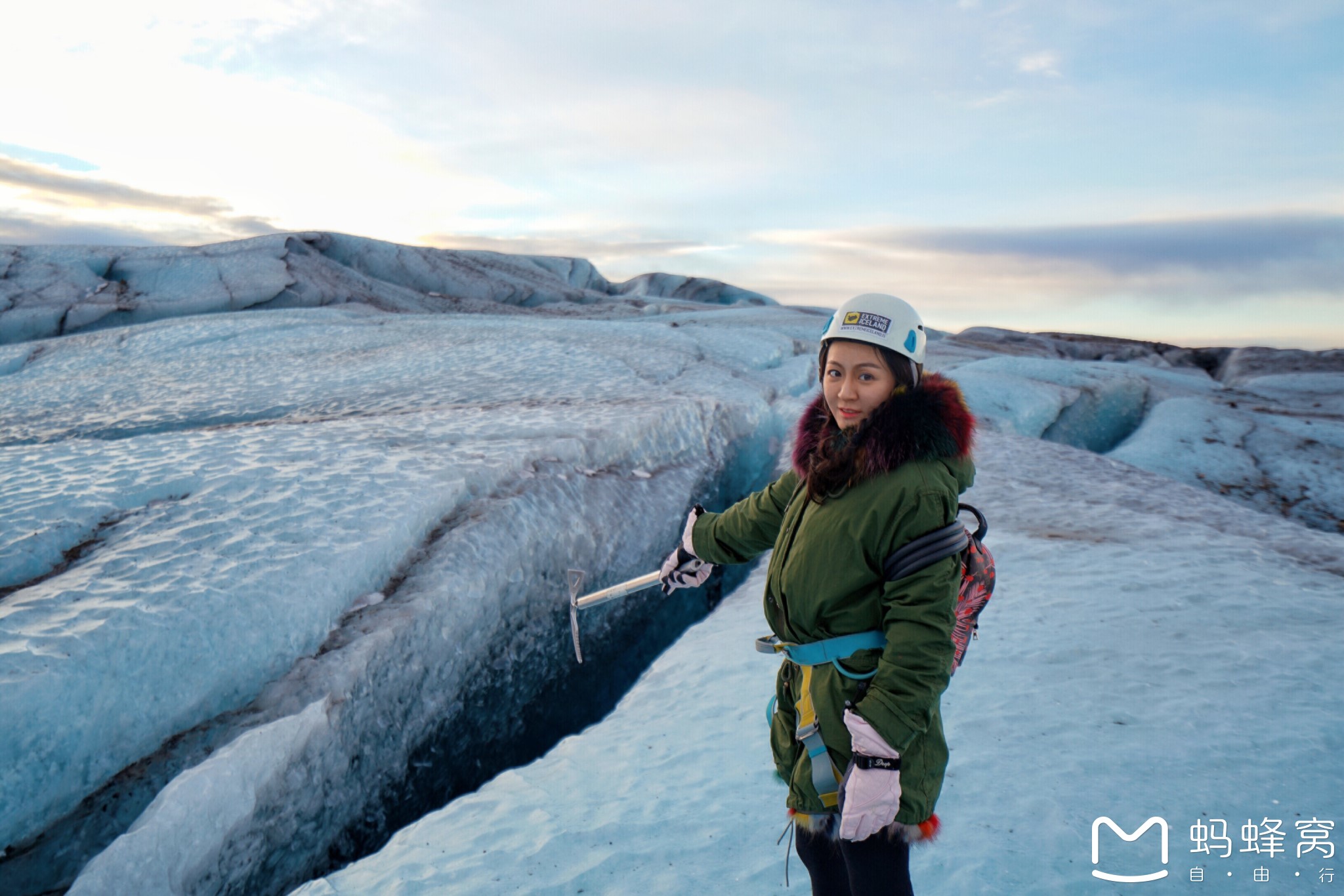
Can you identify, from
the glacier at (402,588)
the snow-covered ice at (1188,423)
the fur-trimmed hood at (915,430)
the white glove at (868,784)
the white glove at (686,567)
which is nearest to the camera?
the white glove at (868,784)

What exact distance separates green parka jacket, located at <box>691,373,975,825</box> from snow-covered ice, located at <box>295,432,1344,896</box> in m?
0.88

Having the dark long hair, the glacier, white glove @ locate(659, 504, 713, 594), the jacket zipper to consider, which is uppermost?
the dark long hair

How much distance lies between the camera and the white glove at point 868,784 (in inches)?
52.2

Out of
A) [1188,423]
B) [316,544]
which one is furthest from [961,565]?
[1188,423]

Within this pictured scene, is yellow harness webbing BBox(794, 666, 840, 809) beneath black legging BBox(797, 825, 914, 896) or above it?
above

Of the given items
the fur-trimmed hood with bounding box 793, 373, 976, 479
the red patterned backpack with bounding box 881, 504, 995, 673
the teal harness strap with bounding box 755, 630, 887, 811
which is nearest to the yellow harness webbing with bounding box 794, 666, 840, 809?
the teal harness strap with bounding box 755, 630, 887, 811

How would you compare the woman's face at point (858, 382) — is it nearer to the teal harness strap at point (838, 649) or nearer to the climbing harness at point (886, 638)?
the climbing harness at point (886, 638)

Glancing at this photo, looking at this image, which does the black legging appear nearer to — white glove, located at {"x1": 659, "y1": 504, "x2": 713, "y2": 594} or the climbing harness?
the climbing harness

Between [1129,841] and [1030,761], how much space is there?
37cm

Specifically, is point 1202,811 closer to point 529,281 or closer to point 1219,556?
point 1219,556

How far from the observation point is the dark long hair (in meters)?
1.50

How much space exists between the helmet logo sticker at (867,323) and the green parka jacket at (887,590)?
0.44ft

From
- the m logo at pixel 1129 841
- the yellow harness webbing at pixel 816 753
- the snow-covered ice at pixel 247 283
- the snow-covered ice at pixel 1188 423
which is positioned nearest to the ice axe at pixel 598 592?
the yellow harness webbing at pixel 816 753

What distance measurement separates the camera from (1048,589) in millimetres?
3711
